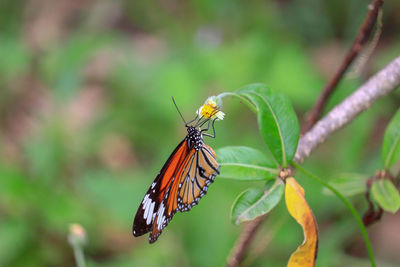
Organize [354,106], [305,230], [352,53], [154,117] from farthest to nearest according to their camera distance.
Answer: [154,117]
[352,53]
[354,106]
[305,230]

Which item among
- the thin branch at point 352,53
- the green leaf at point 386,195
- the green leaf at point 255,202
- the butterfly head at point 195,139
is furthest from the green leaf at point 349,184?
the butterfly head at point 195,139

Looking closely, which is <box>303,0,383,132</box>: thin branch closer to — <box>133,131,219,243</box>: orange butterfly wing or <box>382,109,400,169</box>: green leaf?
<box>382,109,400,169</box>: green leaf

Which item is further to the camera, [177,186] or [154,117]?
[154,117]

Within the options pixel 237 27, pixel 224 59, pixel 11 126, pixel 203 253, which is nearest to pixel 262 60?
pixel 224 59

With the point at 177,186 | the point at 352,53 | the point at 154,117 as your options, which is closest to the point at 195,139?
the point at 177,186

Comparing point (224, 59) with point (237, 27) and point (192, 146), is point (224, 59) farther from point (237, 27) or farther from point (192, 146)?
point (192, 146)

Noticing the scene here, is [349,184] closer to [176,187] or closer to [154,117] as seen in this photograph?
[176,187]
